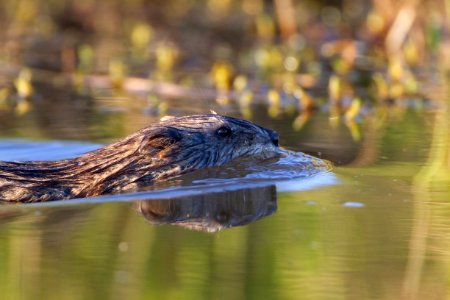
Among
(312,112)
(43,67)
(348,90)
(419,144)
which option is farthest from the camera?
(43,67)

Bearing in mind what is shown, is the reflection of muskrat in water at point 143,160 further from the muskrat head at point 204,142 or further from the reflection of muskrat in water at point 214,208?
the reflection of muskrat in water at point 214,208

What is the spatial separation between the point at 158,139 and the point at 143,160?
156mm

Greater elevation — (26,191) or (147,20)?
(147,20)

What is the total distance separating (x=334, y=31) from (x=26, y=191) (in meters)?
8.37

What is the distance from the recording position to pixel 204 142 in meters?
6.01

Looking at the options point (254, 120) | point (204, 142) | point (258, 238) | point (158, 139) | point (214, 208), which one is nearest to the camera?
point (258, 238)

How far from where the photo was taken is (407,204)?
203 inches

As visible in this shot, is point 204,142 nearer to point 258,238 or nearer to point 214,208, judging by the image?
point 214,208

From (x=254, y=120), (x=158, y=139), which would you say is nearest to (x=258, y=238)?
(x=158, y=139)

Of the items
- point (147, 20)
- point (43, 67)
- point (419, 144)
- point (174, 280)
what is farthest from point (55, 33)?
point (174, 280)

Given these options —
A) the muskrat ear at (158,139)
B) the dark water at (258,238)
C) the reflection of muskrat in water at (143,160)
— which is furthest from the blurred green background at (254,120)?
the muskrat ear at (158,139)

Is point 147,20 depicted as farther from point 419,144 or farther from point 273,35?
point 419,144

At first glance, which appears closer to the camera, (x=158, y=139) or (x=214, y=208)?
(x=214, y=208)

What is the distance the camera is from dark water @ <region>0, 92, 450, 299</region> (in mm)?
3824
